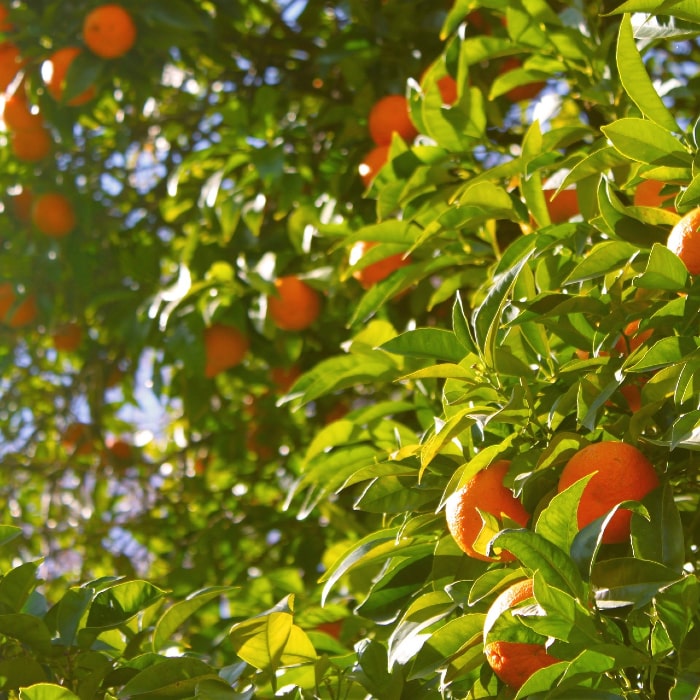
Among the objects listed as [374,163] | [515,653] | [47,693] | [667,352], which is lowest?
[515,653]

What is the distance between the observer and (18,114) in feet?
7.88

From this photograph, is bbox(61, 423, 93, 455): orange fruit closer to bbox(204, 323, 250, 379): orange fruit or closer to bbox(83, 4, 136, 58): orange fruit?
bbox(204, 323, 250, 379): orange fruit

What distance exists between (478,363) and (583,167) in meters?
0.30

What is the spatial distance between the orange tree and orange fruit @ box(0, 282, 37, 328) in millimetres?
10

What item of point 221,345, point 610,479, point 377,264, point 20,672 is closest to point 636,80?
point 610,479

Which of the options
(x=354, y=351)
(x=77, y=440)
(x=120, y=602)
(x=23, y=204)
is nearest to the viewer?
(x=120, y=602)

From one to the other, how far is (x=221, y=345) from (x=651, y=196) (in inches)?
44.3

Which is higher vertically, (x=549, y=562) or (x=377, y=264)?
(x=377, y=264)

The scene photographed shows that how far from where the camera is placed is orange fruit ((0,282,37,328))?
2.67 m

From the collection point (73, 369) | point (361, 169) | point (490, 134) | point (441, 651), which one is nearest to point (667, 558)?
point (441, 651)

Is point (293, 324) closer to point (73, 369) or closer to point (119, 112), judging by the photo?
point (119, 112)

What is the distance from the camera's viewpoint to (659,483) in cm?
103

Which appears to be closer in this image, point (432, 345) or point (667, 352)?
point (667, 352)

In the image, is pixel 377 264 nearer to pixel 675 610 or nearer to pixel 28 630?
pixel 28 630
